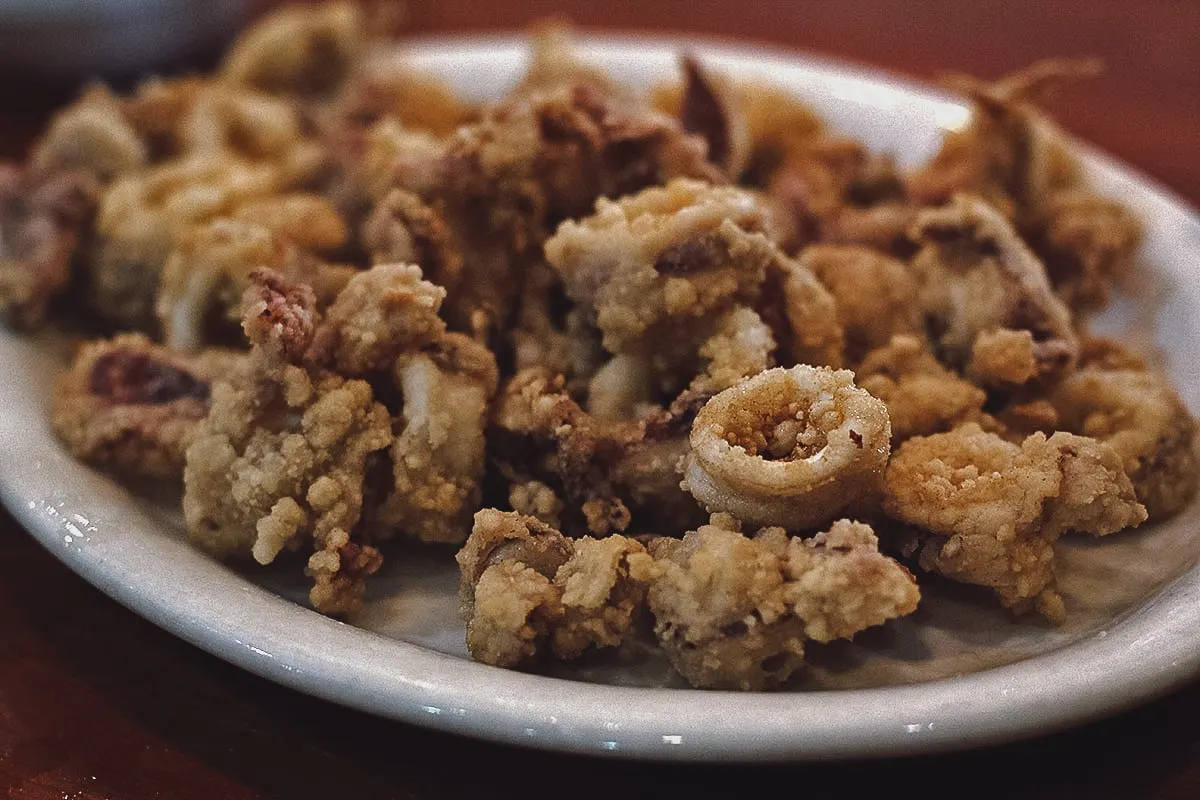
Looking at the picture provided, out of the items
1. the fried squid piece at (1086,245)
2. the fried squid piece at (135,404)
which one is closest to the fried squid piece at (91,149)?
the fried squid piece at (135,404)

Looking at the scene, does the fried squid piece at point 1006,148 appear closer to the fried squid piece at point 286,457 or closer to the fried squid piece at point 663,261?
the fried squid piece at point 663,261

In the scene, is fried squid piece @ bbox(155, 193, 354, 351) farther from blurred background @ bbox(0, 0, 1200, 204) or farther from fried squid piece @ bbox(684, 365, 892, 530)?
blurred background @ bbox(0, 0, 1200, 204)

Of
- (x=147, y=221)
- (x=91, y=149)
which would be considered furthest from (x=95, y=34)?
(x=147, y=221)

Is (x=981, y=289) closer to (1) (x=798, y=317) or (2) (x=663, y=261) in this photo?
(1) (x=798, y=317)

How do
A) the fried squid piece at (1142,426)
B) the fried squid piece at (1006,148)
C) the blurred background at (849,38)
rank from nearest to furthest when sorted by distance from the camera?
the fried squid piece at (1142,426) < the fried squid piece at (1006,148) < the blurred background at (849,38)

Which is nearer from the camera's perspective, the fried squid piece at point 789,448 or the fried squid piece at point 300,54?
the fried squid piece at point 789,448

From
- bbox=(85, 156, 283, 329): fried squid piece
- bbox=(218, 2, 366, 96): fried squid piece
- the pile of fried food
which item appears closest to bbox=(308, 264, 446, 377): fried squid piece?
the pile of fried food
